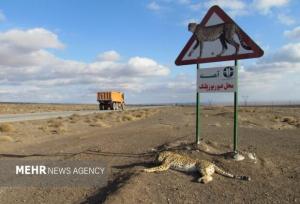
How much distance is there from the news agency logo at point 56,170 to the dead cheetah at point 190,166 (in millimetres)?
1265

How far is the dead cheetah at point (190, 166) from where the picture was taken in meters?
7.63

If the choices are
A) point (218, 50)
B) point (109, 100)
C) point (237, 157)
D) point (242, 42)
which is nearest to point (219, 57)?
point (218, 50)

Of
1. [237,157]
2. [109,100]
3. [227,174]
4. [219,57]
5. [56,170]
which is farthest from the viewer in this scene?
[109,100]

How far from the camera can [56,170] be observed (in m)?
8.95

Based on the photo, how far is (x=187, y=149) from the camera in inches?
383

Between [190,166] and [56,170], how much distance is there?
2.94 m

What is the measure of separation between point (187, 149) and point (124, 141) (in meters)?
3.05

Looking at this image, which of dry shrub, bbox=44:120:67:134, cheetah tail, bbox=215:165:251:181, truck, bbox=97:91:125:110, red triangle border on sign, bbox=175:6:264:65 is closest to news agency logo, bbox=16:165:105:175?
cheetah tail, bbox=215:165:251:181

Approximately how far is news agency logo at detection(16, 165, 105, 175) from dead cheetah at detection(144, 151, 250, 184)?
127 cm

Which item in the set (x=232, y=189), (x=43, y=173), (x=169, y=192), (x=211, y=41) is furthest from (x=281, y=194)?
(x=43, y=173)

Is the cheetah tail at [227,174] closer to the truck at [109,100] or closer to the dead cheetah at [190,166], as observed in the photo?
the dead cheetah at [190,166]

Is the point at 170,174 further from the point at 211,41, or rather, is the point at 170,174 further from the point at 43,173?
the point at 211,41

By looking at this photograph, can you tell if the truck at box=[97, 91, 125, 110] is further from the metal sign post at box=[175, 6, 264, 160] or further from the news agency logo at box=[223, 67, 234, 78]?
the news agency logo at box=[223, 67, 234, 78]
